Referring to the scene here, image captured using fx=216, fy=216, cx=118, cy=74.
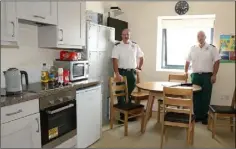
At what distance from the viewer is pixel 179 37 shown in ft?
15.1

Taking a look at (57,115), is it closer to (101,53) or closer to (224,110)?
(101,53)

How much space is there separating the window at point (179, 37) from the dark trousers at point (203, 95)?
0.81 m

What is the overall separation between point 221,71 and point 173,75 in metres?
0.93

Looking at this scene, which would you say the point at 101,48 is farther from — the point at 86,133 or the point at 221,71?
the point at 221,71

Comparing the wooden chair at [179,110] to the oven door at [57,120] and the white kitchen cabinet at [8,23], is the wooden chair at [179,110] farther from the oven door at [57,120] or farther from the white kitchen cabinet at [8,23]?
the white kitchen cabinet at [8,23]

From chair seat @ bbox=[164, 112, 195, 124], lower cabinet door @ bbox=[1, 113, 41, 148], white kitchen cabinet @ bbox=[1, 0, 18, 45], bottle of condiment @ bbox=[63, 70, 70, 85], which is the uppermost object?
white kitchen cabinet @ bbox=[1, 0, 18, 45]

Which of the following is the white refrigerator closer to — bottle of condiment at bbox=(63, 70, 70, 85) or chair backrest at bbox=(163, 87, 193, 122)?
bottle of condiment at bbox=(63, 70, 70, 85)

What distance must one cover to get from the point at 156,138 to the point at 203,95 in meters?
1.32

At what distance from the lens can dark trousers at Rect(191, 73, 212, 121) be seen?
3.82 metres

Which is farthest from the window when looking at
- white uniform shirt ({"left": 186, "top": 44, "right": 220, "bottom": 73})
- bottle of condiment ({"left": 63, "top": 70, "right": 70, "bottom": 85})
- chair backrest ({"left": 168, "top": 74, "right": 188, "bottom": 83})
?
bottle of condiment ({"left": 63, "top": 70, "right": 70, "bottom": 85})

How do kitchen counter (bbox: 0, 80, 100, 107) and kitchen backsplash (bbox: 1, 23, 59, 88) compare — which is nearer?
kitchen counter (bbox: 0, 80, 100, 107)

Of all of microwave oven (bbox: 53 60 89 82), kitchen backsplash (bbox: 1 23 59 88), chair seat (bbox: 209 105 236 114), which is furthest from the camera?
chair seat (bbox: 209 105 236 114)

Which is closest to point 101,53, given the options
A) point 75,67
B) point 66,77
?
point 75,67

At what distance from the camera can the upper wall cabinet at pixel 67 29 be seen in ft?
8.70
